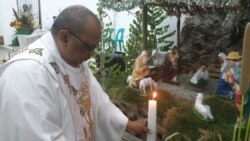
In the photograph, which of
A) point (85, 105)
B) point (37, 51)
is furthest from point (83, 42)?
point (85, 105)

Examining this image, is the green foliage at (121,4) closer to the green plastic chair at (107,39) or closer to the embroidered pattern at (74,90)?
the green plastic chair at (107,39)

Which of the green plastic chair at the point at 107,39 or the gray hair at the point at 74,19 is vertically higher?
the gray hair at the point at 74,19

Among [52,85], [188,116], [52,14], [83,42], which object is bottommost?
[188,116]

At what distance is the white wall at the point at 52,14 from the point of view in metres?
3.20

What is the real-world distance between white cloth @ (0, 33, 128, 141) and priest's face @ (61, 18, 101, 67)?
0.05 metres

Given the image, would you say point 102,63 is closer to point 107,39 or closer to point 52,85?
point 107,39

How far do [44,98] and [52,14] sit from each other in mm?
3880

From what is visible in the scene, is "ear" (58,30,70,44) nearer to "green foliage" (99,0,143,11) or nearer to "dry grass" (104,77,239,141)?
"dry grass" (104,77,239,141)

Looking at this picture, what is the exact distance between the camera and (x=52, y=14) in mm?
4641

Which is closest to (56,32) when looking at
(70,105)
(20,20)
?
(70,105)

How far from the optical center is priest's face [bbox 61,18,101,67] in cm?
97

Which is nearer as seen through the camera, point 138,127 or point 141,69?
point 138,127

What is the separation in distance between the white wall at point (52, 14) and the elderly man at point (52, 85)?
169 centimetres

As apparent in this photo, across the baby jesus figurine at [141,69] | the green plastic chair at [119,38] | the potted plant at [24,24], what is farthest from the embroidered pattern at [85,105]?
the potted plant at [24,24]
